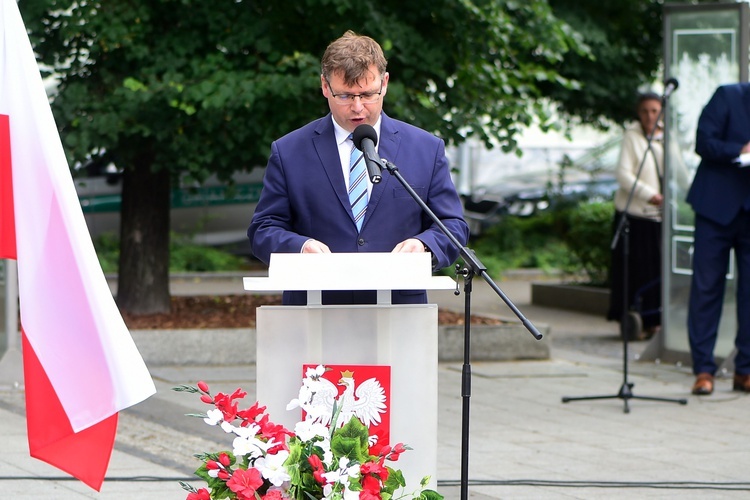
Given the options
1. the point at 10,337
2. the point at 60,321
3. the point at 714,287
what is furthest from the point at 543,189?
the point at 60,321

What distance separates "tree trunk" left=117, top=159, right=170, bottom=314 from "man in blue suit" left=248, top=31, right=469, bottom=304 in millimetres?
6100

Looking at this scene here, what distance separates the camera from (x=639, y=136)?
1170 centimetres

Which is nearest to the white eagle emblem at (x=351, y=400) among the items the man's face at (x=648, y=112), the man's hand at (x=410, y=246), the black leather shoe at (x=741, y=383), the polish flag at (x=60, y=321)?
the man's hand at (x=410, y=246)

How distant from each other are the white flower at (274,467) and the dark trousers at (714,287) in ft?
19.0

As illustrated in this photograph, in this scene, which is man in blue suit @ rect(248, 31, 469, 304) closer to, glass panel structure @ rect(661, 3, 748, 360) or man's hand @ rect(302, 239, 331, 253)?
man's hand @ rect(302, 239, 331, 253)

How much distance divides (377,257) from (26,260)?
1.15 metres

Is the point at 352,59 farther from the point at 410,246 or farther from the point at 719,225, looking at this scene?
the point at 719,225

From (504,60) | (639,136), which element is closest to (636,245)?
(639,136)

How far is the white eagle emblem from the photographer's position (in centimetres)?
385

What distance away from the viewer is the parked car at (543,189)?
64.0 ft

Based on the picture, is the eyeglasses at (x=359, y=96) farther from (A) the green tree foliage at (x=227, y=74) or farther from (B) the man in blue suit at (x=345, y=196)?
(A) the green tree foliage at (x=227, y=74)

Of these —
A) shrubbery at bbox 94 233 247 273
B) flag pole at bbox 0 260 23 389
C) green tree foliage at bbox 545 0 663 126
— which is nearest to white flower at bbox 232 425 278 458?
flag pole at bbox 0 260 23 389

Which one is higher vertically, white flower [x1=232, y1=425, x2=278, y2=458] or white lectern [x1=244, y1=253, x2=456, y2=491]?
white lectern [x1=244, y1=253, x2=456, y2=491]

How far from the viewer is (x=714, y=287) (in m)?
9.02
